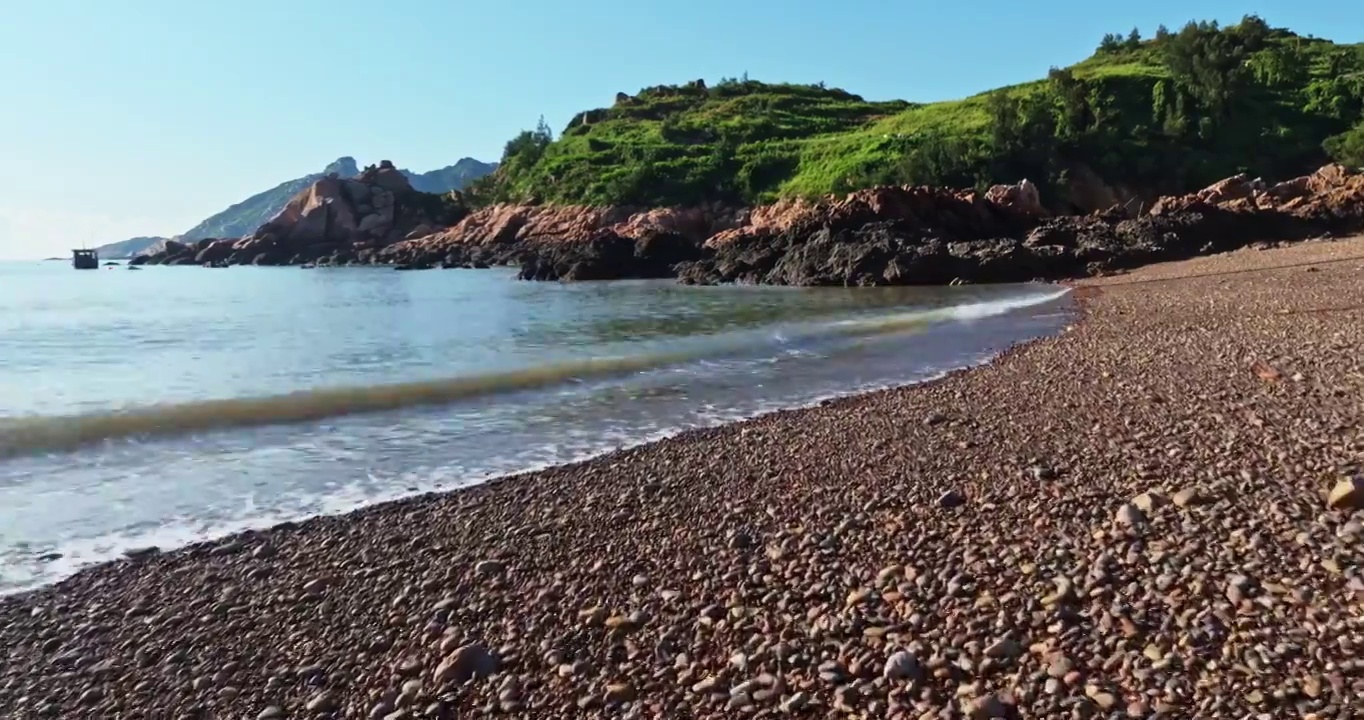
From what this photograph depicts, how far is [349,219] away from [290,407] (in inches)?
3294

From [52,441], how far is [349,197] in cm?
8641

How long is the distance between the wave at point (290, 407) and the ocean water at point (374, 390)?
2.2 inches

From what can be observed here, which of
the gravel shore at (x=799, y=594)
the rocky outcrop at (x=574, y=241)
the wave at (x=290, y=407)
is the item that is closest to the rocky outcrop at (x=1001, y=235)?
the rocky outcrop at (x=574, y=241)

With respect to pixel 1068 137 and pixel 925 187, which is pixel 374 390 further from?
pixel 1068 137

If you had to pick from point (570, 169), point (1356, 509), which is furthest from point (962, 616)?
point (570, 169)

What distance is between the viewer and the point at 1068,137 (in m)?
56.5

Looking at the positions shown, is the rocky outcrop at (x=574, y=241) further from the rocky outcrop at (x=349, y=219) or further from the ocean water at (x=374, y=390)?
the ocean water at (x=374, y=390)

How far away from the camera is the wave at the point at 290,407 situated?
440 inches

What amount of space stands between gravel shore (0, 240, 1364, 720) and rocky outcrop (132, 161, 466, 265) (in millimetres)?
83435

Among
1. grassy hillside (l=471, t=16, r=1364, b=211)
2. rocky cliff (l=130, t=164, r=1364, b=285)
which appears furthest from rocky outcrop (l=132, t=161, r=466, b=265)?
rocky cliff (l=130, t=164, r=1364, b=285)

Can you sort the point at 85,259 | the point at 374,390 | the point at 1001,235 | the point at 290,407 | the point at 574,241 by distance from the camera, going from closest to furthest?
the point at 290,407 → the point at 374,390 → the point at 1001,235 → the point at 574,241 → the point at 85,259

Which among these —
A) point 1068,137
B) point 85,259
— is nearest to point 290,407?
point 1068,137

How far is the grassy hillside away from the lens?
54716mm

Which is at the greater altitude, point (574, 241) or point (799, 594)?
point (574, 241)
